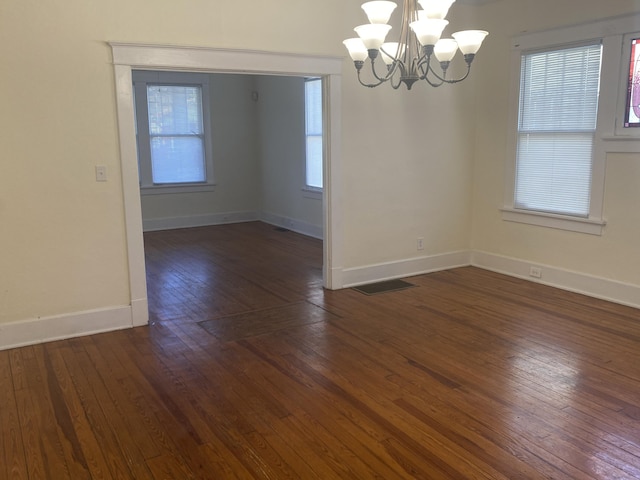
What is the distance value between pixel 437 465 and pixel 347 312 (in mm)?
2175

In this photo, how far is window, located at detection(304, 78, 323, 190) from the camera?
741 centimetres

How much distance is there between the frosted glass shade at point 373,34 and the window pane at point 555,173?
250 cm

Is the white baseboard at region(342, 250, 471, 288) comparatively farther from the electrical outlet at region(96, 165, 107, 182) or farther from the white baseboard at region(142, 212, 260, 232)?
the white baseboard at region(142, 212, 260, 232)

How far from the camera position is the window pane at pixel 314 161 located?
7.48 m

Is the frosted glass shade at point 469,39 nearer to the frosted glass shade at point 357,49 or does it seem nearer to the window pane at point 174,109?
the frosted glass shade at point 357,49

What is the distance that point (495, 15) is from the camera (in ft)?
17.7

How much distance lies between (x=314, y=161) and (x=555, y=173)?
3.47m

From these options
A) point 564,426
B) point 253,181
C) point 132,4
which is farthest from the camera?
point 253,181

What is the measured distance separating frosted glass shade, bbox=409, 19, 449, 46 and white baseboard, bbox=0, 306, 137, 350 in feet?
9.50

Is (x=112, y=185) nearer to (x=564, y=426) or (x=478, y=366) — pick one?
(x=478, y=366)

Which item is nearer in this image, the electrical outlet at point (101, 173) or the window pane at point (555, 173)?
the electrical outlet at point (101, 173)

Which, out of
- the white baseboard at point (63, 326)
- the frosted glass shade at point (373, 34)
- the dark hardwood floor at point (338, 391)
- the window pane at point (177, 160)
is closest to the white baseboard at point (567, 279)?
the dark hardwood floor at point (338, 391)

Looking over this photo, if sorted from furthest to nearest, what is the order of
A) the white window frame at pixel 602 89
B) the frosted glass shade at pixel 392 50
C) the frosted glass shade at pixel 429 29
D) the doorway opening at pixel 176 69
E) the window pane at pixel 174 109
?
1. the window pane at pixel 174 109
2. the white window frame at pixel 602 89
3. the doorway opening at pixel 176 69
4. the frosted glass shade at pixel 392 50
5. the frosted glass shade at pixel 429 29

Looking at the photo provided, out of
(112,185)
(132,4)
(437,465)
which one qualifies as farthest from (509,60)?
(437,465)
